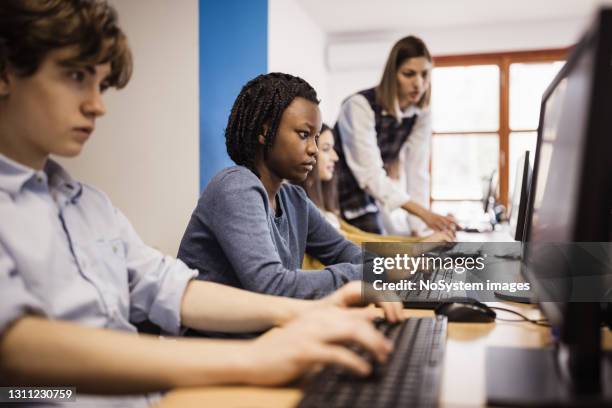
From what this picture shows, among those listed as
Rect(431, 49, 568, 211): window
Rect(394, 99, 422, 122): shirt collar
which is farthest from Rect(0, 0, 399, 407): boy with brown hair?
Rect(431, 49, 568, 211): window

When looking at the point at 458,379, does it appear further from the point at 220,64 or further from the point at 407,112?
the point at 220,64

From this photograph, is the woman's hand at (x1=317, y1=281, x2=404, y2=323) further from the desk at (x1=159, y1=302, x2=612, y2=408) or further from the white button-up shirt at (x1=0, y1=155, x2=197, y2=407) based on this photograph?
the white button-up shirt at (x1=0, y1=155, x2=197, y2=407)

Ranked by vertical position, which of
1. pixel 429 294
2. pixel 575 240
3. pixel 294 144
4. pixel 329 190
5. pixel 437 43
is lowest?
pixel 429 294

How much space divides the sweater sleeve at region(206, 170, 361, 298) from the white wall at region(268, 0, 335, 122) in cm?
260

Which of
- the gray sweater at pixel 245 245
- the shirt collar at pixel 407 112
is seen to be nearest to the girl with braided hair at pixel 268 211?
the gray sweater at pixel 245 245

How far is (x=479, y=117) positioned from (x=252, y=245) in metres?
5.33

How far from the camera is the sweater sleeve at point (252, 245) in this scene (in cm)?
114

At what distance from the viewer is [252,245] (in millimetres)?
1165

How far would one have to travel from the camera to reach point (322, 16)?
5.53 meters

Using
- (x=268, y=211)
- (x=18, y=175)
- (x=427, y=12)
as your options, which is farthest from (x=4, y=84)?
(x=427, y=12)

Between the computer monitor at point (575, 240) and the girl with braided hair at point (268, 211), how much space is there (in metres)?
0.48

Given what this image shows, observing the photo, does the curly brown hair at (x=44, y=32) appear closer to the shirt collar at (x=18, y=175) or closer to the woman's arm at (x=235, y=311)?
the shirt collar at (x=18, y=175)

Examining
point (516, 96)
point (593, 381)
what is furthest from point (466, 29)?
point (593, 381)

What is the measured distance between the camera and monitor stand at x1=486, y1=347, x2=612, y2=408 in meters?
0.60
